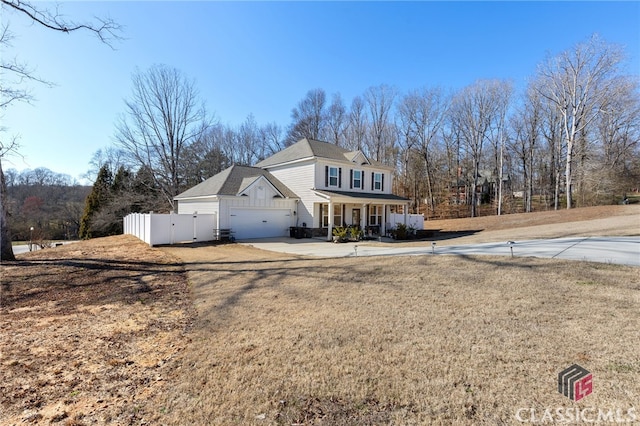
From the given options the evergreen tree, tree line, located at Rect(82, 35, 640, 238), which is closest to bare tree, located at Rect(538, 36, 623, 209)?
tree line, located at Rect(82, 35, 640, 238)

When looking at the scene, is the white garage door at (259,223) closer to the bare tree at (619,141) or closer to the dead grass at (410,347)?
the dead grass at (410,347)

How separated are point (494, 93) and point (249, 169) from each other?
28.3 meters

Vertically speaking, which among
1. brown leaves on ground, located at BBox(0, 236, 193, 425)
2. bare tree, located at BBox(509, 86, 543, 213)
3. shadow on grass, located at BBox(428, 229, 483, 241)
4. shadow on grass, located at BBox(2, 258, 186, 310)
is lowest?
brown leaves on ground, located at BBox(0, 236, 193, 425)

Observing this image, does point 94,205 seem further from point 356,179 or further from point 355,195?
point 355,195

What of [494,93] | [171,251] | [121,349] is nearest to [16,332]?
[121,349]

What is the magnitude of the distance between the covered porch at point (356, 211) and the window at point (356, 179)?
2.40 ft

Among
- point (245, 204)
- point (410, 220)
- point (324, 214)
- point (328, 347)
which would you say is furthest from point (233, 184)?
point (328, 347)

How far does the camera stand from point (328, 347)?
379 centimetres

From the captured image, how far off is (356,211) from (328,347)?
735 inches

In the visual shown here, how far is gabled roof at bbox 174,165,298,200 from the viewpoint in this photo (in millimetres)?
18359

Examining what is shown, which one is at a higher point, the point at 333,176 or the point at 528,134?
the point at 528,134

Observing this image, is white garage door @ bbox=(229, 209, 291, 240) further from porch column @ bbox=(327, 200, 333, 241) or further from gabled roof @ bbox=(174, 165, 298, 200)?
porch column @ bbox=(327, 200, 333, 241)

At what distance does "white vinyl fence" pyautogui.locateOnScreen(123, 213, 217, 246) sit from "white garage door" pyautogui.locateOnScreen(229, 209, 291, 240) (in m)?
1.35

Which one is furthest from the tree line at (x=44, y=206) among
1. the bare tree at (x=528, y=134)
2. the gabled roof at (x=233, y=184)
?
the bare tree at (x=528, y=134)
